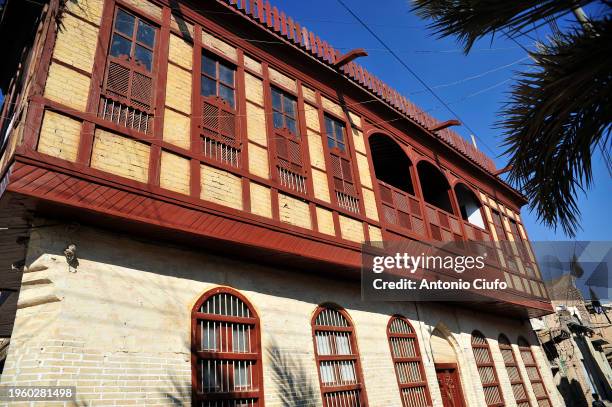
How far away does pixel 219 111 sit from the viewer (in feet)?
24.1

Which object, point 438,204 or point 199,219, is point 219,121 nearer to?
point 199,219

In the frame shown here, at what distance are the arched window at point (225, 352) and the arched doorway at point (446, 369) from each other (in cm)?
549

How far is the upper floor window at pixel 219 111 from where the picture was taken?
691cm

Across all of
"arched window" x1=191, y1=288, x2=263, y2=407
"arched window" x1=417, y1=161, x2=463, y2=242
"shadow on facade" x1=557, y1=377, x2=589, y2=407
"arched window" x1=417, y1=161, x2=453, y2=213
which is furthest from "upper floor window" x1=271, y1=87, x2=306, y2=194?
"shadow on facade" x1=557, y1=377, x2=589, y2=407

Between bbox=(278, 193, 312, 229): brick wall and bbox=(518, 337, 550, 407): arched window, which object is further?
bbox=(518, 337, 550, 407): arched window

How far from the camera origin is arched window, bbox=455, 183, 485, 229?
49.1 feet

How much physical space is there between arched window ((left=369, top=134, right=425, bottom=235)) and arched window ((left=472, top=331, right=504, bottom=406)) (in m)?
3.78

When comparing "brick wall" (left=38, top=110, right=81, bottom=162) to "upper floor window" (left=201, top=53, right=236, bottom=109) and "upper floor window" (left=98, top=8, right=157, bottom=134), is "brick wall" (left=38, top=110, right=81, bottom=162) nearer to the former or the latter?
"upper floor window" (left=98, top=8, right=157, bottom=134)

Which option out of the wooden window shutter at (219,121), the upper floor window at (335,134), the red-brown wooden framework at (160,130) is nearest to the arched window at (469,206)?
the upper floor window at (335,134)

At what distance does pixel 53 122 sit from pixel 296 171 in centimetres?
419

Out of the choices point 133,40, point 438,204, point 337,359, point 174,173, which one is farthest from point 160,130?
point 438,204

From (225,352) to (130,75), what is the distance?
4.40 m

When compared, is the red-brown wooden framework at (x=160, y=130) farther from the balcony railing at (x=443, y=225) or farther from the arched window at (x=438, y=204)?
the arched window at (x=438, y=204)

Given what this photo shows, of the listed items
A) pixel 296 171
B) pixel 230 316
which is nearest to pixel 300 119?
pixel 296 171
